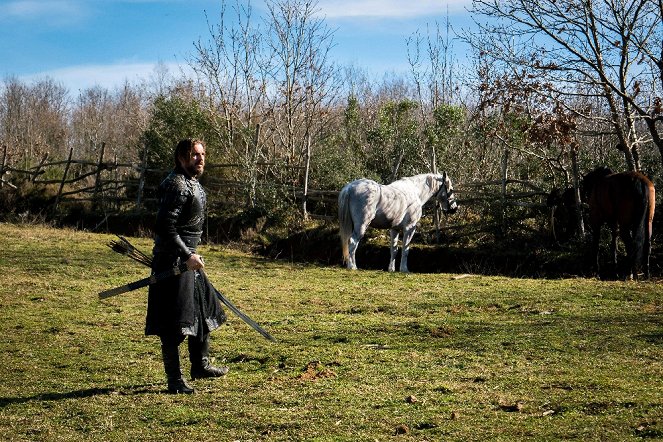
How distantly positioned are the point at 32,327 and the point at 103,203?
16.3 meters

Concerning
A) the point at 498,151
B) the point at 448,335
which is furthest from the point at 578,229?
the point at 448,335

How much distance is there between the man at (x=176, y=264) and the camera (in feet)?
20.5

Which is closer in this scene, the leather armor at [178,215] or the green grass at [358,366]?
the green grass at [358,366]

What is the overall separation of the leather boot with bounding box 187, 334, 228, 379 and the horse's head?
11084mm

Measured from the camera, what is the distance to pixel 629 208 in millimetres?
13445

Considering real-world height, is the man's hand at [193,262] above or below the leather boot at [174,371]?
above

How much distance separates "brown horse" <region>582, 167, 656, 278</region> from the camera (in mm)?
13305

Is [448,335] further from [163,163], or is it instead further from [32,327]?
[163,163]

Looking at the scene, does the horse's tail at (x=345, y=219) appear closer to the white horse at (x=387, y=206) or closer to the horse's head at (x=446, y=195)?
the white horse at (x=387, y=206)

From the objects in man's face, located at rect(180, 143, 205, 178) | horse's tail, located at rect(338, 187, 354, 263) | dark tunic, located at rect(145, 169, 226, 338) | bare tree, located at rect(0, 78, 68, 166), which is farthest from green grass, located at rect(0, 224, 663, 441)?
bare tree, located at rect(0, 78, 68, 166)

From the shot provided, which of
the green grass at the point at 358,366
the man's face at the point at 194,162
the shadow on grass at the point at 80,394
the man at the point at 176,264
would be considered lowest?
Answer: the shadow on grass at the point at 80,394

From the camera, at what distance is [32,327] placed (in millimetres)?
9469

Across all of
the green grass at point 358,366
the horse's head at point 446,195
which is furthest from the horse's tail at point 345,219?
the green grass at point 358,366

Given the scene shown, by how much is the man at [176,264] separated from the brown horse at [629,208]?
29.4 feet
